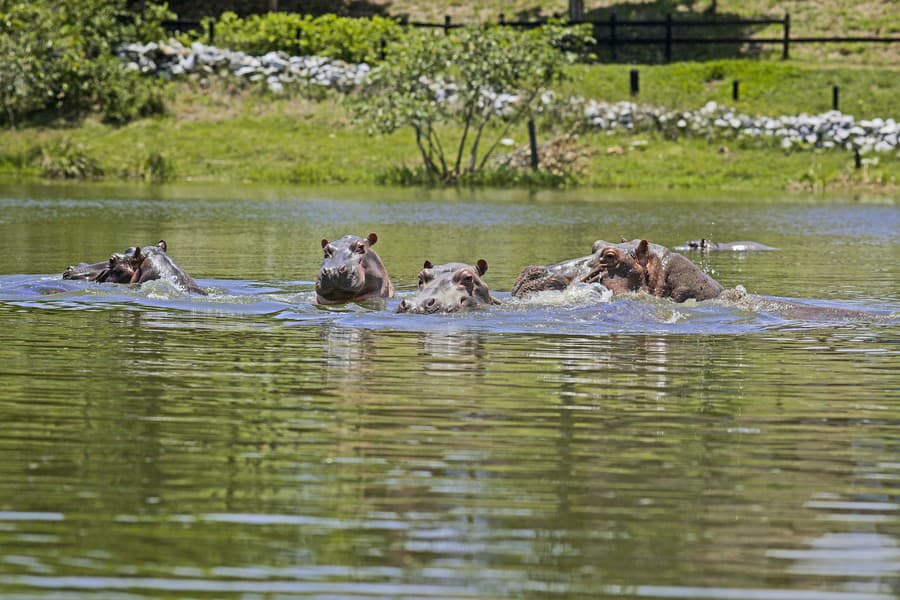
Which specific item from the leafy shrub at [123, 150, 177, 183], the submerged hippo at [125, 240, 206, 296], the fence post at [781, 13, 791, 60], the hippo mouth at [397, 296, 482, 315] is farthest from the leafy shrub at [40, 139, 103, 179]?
the hippo mouth at [397, 296, 482, 315]

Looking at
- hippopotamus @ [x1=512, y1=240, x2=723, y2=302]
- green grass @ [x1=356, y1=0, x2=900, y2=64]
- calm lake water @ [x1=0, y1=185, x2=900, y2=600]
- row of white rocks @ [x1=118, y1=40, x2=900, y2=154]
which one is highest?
green grass @ [x1=356, y1=0, x2=900, y2=64]

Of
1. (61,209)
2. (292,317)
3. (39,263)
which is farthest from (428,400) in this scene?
(61,209)

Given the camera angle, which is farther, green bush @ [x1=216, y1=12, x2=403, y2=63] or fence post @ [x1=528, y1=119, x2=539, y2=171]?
green bush @ [x1=216, y1=12, x2=403, y2=63]

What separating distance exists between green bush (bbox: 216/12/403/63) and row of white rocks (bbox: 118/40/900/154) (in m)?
0.83

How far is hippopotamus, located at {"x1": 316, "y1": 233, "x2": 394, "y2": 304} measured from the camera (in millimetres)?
15062

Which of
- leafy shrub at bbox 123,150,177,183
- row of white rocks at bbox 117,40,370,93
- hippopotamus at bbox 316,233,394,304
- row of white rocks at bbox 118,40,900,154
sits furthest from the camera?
row of white rocks at bbox 117,40,370,93

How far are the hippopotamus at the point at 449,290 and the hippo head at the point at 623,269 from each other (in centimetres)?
99

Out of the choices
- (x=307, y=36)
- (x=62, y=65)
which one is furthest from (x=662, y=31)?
(x=62, y=65)

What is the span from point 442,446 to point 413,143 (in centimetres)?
4408

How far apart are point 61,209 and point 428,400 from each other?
78.9 ft

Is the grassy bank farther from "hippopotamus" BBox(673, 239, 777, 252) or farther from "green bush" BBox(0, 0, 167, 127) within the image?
"hippopotamus" BBox(673, 239, 777, 252)

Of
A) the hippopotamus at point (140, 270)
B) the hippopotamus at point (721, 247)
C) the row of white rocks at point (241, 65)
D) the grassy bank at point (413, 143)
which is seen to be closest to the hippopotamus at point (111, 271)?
the hippopotamus at point (140, 270)

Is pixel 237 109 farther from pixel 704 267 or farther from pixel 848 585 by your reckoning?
pixel 848 585

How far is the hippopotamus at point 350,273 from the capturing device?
49.4ft
